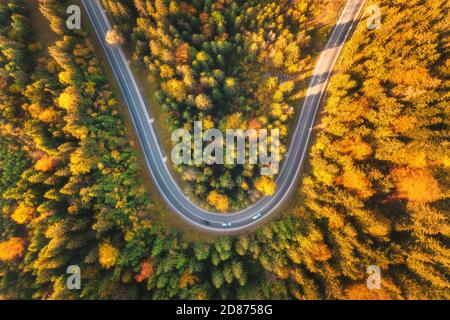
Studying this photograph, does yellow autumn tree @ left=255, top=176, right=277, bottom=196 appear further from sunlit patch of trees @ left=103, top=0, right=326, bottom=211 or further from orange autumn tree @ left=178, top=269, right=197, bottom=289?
orange autumn tree @ left=178, top=269, right=197, bottom=289

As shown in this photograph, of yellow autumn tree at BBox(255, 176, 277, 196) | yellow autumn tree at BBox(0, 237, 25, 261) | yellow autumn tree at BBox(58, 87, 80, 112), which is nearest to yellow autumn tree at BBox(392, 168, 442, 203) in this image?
yellow autumn tree at BBox(255, 176, 277, 196)

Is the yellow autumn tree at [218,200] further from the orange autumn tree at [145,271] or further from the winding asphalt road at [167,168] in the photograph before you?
the orange autumn tree at [145,271]

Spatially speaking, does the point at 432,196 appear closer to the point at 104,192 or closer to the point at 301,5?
the point at 301,5

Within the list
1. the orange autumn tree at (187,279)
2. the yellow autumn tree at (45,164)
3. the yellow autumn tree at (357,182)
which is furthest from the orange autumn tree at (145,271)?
the yellow autumn tree at (357,182)

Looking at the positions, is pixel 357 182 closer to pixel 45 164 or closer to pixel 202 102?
pixel 202 102

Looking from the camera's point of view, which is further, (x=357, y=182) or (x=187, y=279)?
(x=187, y=279)

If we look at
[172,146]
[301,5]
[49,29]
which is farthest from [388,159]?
[49,29]

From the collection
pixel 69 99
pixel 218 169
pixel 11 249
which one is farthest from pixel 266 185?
pixel 11 249
